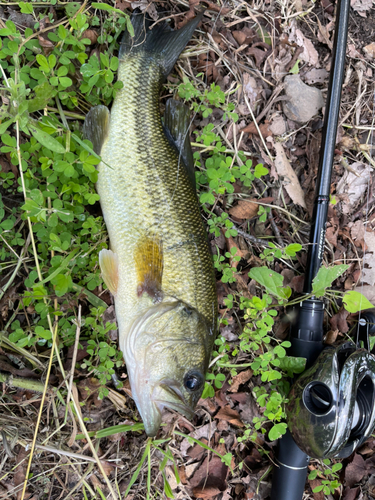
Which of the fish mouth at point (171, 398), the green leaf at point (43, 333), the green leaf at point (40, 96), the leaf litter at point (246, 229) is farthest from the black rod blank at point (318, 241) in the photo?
the green leaf at point (40, 96)

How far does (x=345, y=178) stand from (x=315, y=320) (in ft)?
4.40

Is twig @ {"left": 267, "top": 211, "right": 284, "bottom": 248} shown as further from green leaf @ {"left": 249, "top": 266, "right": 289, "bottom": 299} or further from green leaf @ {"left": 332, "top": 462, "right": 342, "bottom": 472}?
green leaf @ {"left": 332, "top": 462, "right": 342, "bottom": 472}

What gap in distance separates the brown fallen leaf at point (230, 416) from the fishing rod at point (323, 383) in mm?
362

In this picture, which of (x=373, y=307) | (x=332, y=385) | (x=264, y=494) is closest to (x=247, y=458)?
(x=264, y=494)

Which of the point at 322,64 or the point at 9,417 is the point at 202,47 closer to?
the point at 322,64

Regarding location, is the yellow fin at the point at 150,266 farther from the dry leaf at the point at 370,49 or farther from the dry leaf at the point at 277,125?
the dry leaf at the point at 370,49

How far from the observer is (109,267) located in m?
2.45

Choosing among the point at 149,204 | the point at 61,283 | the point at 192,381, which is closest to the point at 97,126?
the point at 149,204

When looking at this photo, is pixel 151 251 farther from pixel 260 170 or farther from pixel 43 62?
pixel 43 62

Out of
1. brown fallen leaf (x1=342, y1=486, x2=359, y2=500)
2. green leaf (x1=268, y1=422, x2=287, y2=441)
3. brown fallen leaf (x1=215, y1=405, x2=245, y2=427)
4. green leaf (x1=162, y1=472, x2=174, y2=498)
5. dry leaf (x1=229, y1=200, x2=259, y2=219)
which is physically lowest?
brown fallen leaf (x1=342, y1=486, x2=359, y2=500)

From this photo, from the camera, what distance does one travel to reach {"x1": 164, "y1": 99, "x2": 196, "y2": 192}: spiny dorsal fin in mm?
2641

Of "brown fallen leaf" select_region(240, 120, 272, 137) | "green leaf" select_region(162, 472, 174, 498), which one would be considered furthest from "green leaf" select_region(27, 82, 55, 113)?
"green leaf" select_region(162, 472, 174, 498)

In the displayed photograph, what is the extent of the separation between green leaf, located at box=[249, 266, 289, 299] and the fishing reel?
0.52m

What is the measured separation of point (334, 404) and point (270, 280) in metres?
0.94
